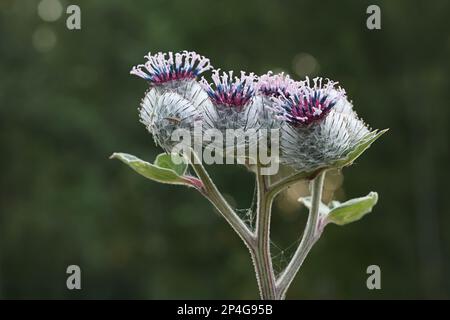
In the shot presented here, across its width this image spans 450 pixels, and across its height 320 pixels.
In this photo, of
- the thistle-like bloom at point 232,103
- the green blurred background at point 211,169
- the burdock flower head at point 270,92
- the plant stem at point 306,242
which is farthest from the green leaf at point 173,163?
the green blurred background at point 211,169

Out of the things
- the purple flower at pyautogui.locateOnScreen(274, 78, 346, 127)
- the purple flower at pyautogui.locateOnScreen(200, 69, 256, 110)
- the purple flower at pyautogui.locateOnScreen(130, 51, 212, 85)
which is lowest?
the purple flower at pyautogui.locateOnScreen(274, 78, 346, 127)

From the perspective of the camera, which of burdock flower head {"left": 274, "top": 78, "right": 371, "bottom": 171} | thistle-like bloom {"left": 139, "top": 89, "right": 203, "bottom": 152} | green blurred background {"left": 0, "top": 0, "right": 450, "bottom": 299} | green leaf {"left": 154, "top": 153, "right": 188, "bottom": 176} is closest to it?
burdock flower head {"left": 274, "top": 78, "right": 371, "bottom": 171}

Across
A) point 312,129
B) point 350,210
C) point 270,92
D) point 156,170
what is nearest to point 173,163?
point 156,170

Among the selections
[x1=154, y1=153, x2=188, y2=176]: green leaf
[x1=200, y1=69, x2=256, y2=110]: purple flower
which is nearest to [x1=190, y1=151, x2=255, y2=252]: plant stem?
[x1=154, y1=153, x2=188, y2=176]: green leaf

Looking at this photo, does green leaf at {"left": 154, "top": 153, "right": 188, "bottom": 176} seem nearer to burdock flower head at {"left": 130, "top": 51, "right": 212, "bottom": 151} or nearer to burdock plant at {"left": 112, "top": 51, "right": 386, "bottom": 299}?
burdock plant at {"left": 112, "top": 51, "right": 386, "bottom": 299}

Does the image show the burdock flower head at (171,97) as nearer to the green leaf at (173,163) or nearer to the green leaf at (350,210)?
the green leaf at (173,163)

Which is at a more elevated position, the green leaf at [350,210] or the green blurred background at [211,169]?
the green blurred background at [211,169]

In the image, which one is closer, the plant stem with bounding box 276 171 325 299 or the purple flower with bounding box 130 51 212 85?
the plant stem with bounding box 276 171 325 299

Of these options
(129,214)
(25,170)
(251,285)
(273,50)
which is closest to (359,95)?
(273,50)
